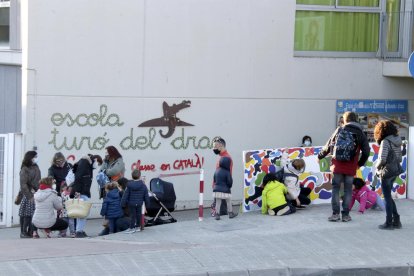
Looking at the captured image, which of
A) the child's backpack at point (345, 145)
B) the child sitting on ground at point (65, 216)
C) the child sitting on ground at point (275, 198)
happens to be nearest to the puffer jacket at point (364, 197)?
the child sitting on ground at point (275, 198)

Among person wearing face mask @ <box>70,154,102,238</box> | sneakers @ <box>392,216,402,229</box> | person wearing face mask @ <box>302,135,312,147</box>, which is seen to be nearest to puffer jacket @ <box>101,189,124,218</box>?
person wearing face mask @ <box>70,154,102,238</box>

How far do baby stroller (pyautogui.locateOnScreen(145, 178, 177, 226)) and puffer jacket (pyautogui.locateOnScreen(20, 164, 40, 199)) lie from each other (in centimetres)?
202

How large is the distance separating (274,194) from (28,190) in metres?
4.22

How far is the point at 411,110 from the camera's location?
18469 mm

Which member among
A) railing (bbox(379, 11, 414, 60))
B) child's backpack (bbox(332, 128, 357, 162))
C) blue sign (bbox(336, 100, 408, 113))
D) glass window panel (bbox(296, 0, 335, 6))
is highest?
glass window panel (bbox(296, 0, 335, 6))

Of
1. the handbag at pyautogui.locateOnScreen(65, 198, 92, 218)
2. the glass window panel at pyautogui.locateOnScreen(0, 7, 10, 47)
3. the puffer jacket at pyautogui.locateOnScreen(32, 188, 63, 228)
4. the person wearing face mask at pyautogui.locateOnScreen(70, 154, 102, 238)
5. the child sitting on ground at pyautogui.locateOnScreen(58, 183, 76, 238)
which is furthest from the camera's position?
the glass window panel at pyautogui.locateOnScreen(0, 7, 10, 47)

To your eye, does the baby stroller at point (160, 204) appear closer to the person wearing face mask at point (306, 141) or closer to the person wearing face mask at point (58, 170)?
the person wearing face mask at point (58, 170)

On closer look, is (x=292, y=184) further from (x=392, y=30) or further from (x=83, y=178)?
(x=392, y=30)

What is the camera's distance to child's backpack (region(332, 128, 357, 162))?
12.2 meters

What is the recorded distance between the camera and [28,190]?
14.2m

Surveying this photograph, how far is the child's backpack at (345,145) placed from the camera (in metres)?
12.2

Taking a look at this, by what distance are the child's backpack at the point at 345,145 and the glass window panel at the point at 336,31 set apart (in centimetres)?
582

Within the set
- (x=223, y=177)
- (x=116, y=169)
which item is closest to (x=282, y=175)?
(x=223, y=177)

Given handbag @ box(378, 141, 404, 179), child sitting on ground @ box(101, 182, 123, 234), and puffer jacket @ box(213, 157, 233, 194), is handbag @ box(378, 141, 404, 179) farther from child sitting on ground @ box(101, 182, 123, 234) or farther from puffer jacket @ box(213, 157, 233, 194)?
child sitting on ground @ box(101, 182, 123, 234)
